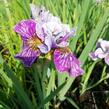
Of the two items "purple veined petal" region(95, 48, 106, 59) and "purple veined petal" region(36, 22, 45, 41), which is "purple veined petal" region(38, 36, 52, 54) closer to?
"purple veined petal" region(36, 22, 45, 41)

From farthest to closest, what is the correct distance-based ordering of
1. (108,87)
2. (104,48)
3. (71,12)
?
1. (71,12)
2. (108,87)
3. (104,48)

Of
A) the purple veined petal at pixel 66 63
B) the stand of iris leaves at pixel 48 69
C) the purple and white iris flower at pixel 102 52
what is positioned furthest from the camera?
the purple and white iris flower at pixel 102 52

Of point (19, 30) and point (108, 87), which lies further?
point (108, 87)

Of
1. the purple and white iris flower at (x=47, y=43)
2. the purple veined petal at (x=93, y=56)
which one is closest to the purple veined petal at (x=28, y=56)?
the purple and white iris flower at (x=47, y=43)

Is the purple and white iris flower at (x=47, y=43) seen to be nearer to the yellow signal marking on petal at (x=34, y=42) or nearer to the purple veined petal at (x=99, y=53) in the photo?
the yellow signal marking on petal at (x=34, y=42)

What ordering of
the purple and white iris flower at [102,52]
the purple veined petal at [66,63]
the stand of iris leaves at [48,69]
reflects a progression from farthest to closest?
the purple and white iris flower at [102,52] < the stand of iris leaves at [48,69] < the purple veined petal at [66,63]

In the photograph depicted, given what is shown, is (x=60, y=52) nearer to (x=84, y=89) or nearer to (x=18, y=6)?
(x=84, y=89)

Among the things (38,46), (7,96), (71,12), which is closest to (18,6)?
(71,12)

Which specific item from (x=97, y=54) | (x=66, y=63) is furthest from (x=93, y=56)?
(x=66, y=63)
